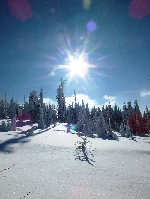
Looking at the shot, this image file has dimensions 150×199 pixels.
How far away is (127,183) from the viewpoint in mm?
6117

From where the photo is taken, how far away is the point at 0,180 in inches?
222

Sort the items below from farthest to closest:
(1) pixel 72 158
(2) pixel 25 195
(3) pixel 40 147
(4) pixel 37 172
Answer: (3) pixel 40 147
(1) pixel 72 158
(4) pixel 37 172
(2) pixel 25 195

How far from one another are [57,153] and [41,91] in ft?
173

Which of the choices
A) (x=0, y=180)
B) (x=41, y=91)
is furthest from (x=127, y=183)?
(x=41, y=91)

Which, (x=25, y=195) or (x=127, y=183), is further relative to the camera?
(x=127, y=183)

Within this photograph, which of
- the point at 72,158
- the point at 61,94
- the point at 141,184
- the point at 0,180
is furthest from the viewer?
the point at 61,94

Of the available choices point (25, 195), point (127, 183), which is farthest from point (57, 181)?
point (127, 183)

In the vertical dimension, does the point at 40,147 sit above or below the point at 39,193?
above

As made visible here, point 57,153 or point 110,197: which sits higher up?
point 57,153

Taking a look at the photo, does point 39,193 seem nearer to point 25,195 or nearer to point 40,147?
point 25,195

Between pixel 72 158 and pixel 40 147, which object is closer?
pixel 72 158

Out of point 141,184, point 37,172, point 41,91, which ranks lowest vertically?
point 141,184

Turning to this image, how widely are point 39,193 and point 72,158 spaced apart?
395 centimetres

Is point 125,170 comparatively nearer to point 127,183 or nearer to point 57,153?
point 127,183
